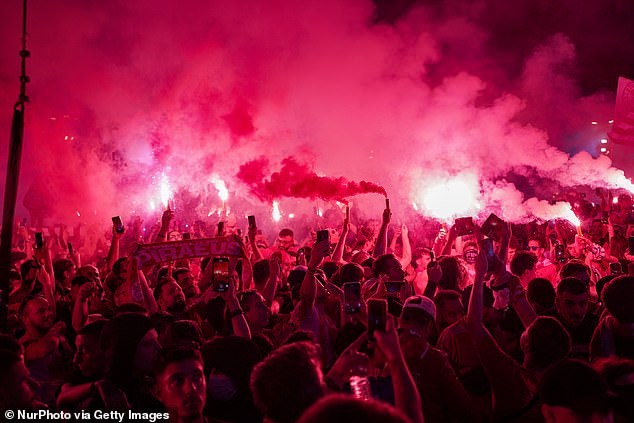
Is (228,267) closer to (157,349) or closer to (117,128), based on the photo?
(157,349)

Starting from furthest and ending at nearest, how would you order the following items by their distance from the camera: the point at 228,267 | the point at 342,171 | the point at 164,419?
the point at 342,171
the point at 228,267
the point at 164,419

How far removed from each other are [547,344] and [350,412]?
232 centimetres

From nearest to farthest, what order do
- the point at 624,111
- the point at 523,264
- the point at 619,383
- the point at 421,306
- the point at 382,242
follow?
the point at 619,383, the point at 421,306, the point at 523,264, the point at 382,242, the point at 624,111

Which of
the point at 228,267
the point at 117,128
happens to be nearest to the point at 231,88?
the point at 117,128

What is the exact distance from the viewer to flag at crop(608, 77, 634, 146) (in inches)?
629

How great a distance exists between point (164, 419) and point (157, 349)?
1.41 ft

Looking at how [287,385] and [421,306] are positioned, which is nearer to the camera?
[287,385]

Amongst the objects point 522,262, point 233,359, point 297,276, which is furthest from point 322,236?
point 233,359

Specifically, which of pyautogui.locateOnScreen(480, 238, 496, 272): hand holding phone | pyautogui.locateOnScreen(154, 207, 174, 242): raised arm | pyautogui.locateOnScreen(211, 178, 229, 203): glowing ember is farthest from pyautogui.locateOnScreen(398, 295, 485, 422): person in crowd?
pyautogui.locateOnScreen(211, 178, 229, 203): glowing ember

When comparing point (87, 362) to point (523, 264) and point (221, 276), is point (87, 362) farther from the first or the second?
point (523, 264)

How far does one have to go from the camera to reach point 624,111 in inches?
631

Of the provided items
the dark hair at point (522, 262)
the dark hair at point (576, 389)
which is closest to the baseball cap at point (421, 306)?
the dark hair at point (576, 389)

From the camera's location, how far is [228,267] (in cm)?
605

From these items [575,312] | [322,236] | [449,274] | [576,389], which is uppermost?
[322,236]
